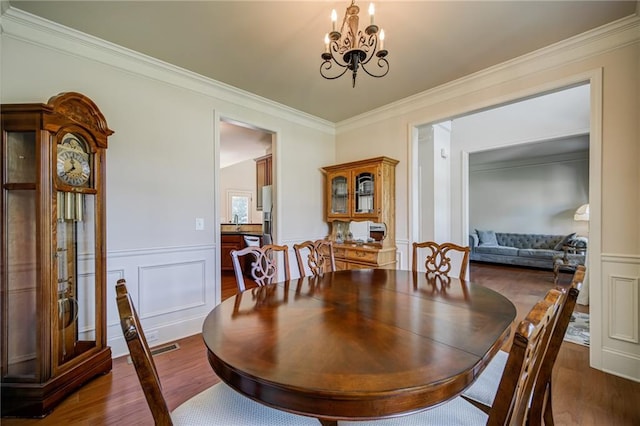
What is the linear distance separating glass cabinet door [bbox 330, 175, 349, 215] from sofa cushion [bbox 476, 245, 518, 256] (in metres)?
4.95

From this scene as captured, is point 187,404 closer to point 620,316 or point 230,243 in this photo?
point 620,316

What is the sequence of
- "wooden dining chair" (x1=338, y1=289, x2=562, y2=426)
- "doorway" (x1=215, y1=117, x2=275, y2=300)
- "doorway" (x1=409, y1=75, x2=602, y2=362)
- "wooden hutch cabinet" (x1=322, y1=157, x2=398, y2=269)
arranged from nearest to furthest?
"wooden dining chair" (x1=338, y1=289, x2=562, y2=426) → "doorway" (x1=409, y1=75, x2=602, y2=362) → "wooden hutch cabinet" (x1=322, y1=157, x2=398, y2=269) → "doorway" (x1=215, y1=117, x2=275, y2=300)

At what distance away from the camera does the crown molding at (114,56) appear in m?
1.94

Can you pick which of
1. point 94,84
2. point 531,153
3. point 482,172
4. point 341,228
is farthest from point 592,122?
point 482,172

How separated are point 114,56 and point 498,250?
770 cm

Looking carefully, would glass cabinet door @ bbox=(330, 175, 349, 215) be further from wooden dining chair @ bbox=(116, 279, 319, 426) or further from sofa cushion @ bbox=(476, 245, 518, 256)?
sofa cushion @ bbox=(476, 245, 518, 256)

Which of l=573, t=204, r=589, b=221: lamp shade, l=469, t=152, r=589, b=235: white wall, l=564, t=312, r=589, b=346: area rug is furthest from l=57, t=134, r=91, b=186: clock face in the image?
l=469, t=152, r=589, b=235: white wall

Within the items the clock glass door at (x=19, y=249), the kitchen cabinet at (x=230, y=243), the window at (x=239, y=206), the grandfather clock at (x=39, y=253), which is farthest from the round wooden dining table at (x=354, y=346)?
the window at (x=239, y=206)

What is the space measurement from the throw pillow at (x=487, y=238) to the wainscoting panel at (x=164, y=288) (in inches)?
265

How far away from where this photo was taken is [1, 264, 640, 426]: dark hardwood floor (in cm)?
162

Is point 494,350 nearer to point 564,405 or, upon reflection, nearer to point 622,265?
point 564,405

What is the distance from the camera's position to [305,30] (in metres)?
2.08

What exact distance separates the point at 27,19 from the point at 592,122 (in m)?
4.26

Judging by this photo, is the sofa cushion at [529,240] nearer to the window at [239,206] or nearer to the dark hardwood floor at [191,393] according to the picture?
the dark hardwood floor at [191,393]
